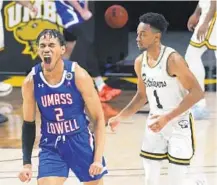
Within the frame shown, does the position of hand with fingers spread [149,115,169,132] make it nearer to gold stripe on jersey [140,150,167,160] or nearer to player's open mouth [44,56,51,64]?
gold stripe on jersey [140,150,167,160]

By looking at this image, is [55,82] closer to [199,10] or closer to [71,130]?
[71,130]

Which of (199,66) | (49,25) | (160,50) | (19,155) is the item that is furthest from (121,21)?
(160,50)

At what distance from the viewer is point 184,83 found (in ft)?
12.9

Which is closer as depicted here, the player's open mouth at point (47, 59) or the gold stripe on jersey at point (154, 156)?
the player's open mouth at point (47, 59)

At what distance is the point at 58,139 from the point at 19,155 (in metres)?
2.32

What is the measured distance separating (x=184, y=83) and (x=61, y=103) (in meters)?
0.77

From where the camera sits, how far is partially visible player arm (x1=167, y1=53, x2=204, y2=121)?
3873 millimetres

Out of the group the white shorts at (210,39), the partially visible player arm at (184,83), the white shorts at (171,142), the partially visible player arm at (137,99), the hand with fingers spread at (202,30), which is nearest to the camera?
the partially visible player arm at (184,83)

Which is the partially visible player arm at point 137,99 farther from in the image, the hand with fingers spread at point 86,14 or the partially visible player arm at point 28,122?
the hand with fingers spread at point 86,14

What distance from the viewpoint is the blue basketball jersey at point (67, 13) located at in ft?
30.8

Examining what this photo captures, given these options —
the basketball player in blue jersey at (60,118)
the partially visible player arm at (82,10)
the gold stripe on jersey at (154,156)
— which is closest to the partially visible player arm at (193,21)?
the partially visible player arm at (82,10)

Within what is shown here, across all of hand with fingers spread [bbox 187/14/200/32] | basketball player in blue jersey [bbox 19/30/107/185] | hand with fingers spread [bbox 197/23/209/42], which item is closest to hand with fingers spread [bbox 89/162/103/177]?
basketball player in blue jersey [bbox 19/30/107/185]

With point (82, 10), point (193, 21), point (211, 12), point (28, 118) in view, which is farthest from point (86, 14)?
point (28, 118)

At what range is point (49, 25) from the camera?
9.63m
